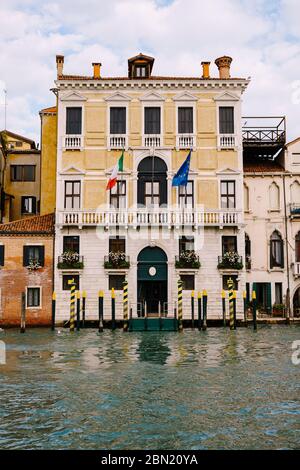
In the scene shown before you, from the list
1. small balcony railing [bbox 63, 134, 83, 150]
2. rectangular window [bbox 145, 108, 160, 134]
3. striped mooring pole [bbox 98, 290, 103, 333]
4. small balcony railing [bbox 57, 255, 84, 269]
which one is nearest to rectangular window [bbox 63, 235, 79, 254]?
small balcony railing [bbox 57, 255, 84, 269]

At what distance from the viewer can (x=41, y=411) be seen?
9555 mm

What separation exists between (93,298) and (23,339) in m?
5.21

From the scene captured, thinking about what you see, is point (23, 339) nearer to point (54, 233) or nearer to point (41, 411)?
point (54, 233)

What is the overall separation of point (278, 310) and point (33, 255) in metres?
11.7

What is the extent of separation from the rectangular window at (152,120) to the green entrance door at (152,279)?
17.8 ft

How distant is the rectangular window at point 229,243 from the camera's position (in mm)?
25562

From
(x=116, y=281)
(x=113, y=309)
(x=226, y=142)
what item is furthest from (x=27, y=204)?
(x=226, y=142)

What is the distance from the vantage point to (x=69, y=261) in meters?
25.0

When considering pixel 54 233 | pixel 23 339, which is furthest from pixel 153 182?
pixel 23 339

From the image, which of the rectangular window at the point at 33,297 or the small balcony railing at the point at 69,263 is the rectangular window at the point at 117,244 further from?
the rectangular window at the point at 33,297

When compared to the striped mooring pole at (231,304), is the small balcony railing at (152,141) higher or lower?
higher

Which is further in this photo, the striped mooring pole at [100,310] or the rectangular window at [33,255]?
the rectangular window at [33,255]

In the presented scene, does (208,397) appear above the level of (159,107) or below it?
below

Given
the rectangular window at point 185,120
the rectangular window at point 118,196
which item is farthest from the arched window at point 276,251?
the rectangular window at point 118,196
